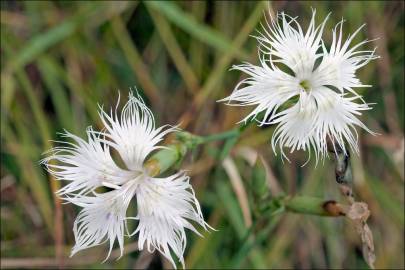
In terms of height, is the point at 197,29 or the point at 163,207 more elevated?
the point at 197,29

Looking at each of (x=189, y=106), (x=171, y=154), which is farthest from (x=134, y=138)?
(x=189, y=106)

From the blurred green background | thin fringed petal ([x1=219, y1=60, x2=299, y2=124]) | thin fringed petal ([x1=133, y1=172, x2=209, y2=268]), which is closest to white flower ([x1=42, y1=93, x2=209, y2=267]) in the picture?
thin fringed petal ([x1=133, y1=172, x2=209, y2=268])

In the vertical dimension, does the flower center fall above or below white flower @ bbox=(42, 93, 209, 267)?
above

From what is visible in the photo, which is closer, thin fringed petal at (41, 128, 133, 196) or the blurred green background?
thin fringed petal at (41, 128, 133, 196)

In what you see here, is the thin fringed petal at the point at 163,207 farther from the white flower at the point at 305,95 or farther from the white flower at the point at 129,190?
the white flower at the point at 305,95

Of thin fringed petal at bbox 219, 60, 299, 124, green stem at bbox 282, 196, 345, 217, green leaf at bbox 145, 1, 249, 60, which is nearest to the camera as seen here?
thin fringed petal at bbox 219, 60, 299, 124

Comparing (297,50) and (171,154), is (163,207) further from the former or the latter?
(297,50)

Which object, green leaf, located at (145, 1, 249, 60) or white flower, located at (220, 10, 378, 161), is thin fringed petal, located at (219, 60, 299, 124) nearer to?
white flower, located at (220, 10, 378, 161)
